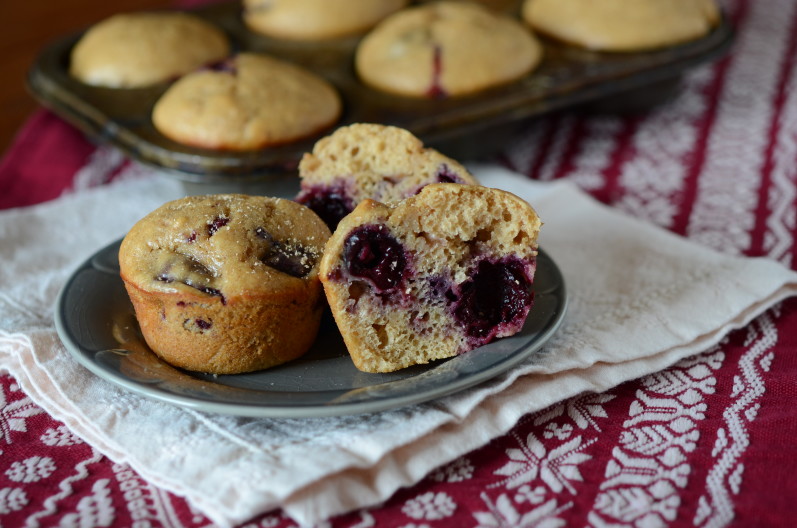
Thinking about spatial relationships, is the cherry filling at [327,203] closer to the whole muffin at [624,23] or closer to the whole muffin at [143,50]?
the whole muffin at [143,50]

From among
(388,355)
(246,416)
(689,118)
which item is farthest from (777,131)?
(246,416)

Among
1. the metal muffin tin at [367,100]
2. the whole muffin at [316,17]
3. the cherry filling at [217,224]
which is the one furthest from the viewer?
the whole muffin at [316,17]

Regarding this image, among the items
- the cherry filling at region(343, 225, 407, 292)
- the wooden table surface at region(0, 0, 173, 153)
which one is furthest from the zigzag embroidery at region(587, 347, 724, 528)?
the wooden table surface at region(0, 0, 173, 153)

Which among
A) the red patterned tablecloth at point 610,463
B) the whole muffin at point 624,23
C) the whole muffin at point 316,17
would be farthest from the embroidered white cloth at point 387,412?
the whole muffin at point 316,17

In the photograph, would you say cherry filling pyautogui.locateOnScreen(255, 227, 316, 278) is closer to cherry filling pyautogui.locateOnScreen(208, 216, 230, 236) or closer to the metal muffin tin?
cherry filling pyautogui.locateOnScreen(208, 216, 230, 236)

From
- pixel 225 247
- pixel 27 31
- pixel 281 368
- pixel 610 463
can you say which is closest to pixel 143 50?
pixel 225 247

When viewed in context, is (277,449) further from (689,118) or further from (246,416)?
(689,118)
